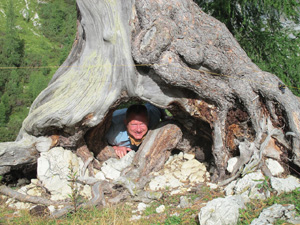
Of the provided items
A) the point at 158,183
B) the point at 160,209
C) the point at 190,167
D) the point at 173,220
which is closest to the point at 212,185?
the point at 190,167

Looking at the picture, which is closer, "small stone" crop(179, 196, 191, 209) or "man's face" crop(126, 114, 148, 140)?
"small stone" crop(179, 196, 191, 209)

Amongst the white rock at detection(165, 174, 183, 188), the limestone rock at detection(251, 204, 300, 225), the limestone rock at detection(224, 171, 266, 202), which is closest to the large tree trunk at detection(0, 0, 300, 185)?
the limestone rock at detection(224, 171, 266, 202)

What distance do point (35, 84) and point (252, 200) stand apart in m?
14.5

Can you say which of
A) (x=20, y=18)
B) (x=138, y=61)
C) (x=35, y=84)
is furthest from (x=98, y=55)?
(x=20, y=18)

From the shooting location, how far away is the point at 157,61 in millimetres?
4516

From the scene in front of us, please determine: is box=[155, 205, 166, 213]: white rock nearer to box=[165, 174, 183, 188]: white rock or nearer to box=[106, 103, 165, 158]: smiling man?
box=[165, 174, 183, 188]: white rock

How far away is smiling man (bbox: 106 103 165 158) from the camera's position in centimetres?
603

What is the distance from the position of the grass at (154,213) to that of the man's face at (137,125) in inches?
66.3

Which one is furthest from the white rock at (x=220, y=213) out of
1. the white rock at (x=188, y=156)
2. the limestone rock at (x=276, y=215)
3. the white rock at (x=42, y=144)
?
the white rock at (x=42, y=144)

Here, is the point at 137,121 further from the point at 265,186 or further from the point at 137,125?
the point at 265,186

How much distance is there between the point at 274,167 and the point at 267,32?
4.64 m

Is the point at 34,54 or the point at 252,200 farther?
the point at 34,54

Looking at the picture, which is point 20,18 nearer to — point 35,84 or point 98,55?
point 35,84

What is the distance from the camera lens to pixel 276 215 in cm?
346
